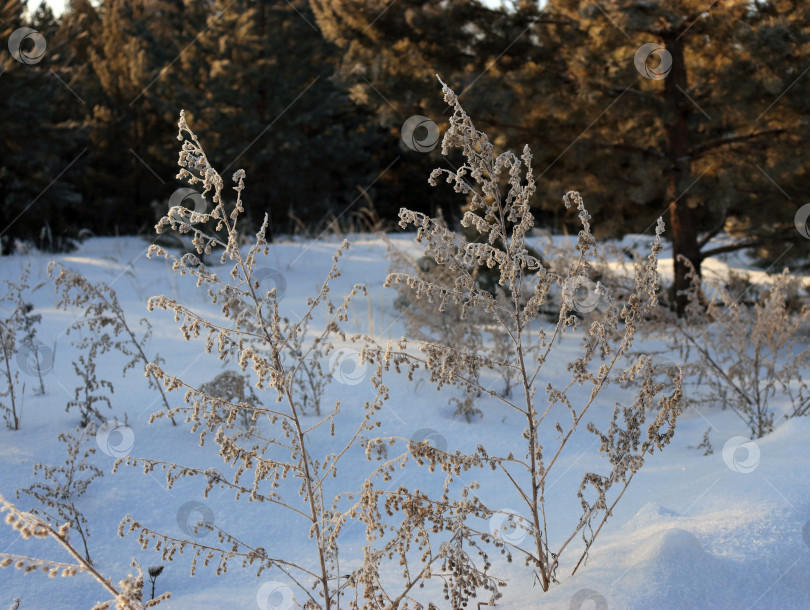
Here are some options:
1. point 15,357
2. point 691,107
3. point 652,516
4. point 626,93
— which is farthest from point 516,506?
point 691,107

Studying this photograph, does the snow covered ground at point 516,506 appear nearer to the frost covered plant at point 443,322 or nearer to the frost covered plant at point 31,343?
the frost covered plant at point 31,343

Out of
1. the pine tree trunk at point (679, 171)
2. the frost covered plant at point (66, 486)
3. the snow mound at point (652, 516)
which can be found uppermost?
the pine tree trunk at point (679, 171)

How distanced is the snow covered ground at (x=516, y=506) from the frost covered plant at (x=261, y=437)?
69 mm

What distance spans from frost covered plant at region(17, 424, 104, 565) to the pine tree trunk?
188 inches

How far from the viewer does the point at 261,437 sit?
83.3 inches

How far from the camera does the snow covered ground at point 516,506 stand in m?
2.02

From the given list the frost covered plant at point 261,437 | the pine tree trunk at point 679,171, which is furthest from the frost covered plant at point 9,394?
the pine tree trunk at point 679,171

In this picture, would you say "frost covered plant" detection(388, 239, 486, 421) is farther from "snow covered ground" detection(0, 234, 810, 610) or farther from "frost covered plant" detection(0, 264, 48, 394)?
"frost covered plant" detection(0, 264, 48, 394)

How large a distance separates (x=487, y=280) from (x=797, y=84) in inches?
116

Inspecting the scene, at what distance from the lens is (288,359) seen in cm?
468

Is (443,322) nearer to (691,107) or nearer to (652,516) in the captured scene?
(652,516)

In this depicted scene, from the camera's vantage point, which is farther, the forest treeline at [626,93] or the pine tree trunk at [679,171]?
→ the pine tree trunk at [679,171]

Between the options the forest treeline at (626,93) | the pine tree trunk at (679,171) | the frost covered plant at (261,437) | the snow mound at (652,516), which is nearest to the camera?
the frost covered plant at (261,437)

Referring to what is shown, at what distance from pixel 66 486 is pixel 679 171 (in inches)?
215
